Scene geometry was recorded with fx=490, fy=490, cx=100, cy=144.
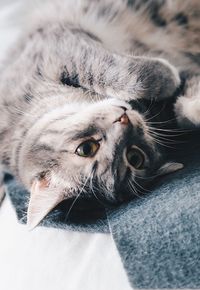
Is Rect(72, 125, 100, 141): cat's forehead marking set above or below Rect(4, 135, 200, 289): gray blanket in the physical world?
above

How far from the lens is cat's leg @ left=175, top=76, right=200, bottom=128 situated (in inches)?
43.5

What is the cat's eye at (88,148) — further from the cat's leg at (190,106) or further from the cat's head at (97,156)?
the cat's leg at (190,106)

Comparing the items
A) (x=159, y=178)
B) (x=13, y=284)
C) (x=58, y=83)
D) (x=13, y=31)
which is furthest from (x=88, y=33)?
(x=13, y=284)

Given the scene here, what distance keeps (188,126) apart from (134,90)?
6.0 inches

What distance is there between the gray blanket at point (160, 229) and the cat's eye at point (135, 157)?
0.09 m

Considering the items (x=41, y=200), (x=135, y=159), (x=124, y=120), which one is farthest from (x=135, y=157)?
(x=41, y=200)

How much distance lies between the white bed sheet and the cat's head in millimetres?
92

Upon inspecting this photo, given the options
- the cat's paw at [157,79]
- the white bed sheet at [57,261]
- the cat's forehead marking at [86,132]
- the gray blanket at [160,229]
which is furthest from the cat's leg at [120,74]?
the white bed sheet at [57,261]

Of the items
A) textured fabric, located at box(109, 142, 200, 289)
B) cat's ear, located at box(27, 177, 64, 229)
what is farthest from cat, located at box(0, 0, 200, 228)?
textured fabric, located at box(109, 142, 200, 289)

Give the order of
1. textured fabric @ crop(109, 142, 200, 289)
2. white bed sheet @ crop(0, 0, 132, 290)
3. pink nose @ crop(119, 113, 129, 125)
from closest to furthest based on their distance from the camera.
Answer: textured fabric @ crop(109, 142, 200, 289)
white bed sheet @ crop(0, 0, 132, 290)
pink nose @ crop(119, 113, 129, 125)

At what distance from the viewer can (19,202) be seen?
1197 millimetres

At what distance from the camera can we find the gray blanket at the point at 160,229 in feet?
2.68

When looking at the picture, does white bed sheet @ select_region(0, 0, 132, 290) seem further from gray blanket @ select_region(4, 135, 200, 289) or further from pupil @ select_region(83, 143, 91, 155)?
pupil @ select_region(83, 143, 91, 155)

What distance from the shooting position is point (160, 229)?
88 cm
